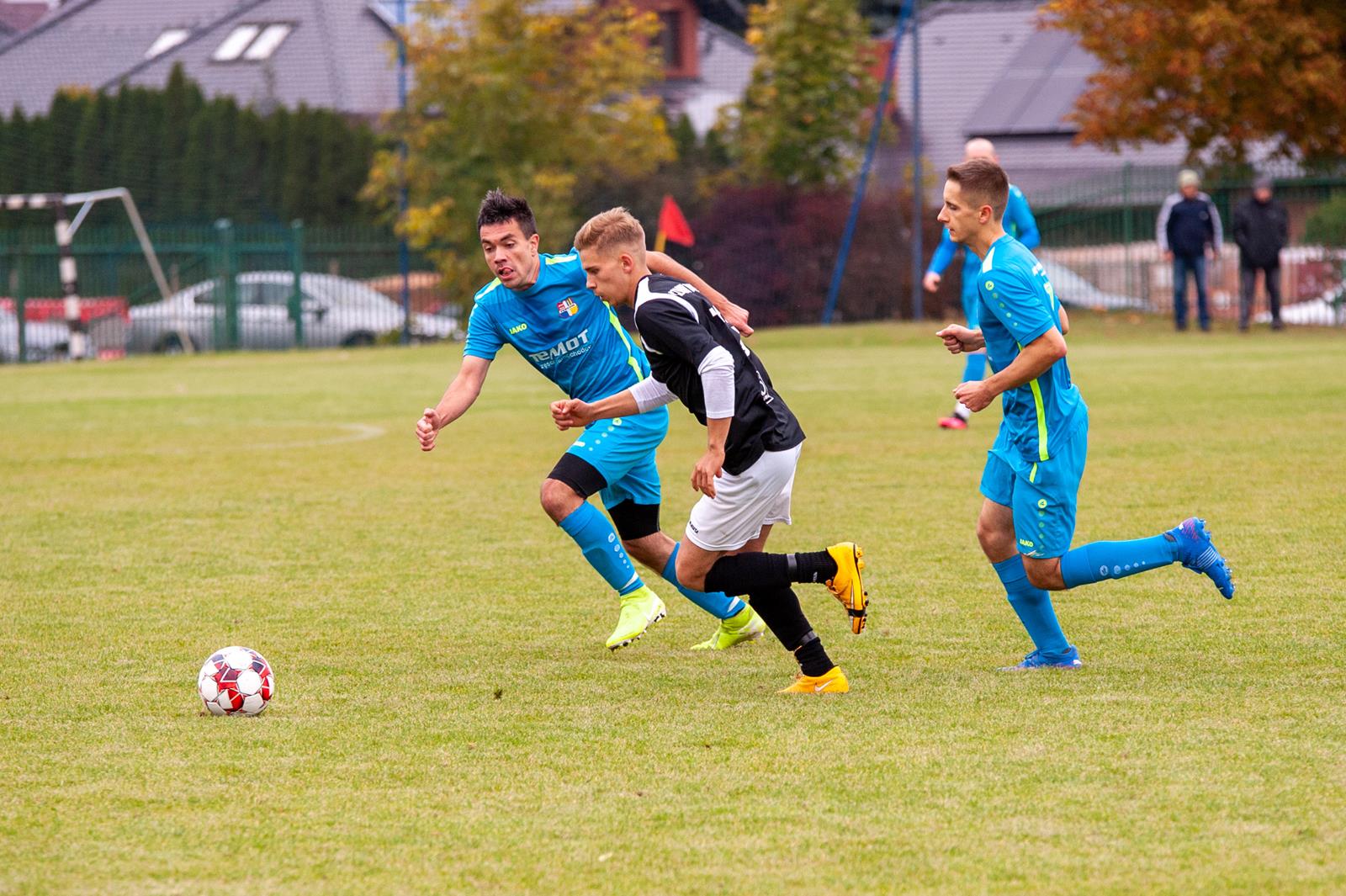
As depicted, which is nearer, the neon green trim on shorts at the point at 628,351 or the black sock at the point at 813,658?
A: the black sock at the point at 813,658

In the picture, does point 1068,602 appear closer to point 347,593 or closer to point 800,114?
point 347,593

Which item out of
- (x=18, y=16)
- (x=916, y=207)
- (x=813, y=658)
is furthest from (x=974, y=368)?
(x=18, y=16)

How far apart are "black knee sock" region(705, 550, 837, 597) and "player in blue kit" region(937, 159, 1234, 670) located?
68cm

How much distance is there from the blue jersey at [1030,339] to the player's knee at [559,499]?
1.73 meters

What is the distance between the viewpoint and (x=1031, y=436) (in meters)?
5.38

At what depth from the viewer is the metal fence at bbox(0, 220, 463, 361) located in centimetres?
2833

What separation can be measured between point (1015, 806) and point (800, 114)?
25030mm

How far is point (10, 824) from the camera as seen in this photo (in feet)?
13.3

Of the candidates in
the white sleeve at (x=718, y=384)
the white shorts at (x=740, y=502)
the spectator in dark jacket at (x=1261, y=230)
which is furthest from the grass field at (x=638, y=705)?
the spectator in dark jacket at (x=1261, y=230)

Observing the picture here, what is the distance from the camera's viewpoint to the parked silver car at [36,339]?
28.2 metres

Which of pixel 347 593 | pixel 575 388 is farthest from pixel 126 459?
pixel 575 388

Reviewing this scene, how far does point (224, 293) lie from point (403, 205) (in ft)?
11.5

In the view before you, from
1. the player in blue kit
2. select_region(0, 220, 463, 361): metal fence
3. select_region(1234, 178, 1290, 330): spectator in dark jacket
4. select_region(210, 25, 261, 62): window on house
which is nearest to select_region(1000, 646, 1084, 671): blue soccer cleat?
the player in blue kit

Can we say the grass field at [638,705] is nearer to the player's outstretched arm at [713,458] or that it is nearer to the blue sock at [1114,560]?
the blue sock at [1114,560]
